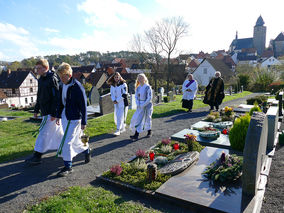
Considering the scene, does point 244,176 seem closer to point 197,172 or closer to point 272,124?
point 197,172

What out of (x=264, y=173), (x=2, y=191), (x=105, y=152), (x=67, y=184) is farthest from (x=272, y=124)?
(x=2, y=191)

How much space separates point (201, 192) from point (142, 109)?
415cm

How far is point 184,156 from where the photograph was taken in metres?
5.18

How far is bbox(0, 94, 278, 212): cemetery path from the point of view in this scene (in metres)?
3.87

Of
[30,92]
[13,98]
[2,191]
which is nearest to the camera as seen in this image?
[2,191]

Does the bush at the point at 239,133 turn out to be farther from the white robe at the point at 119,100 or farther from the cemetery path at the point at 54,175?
the white robe at the point at 119,100

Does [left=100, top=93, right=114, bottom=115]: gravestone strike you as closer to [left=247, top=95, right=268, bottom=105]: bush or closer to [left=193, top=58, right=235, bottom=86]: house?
[left=247, top=95, right=268, bottom=105]: bush

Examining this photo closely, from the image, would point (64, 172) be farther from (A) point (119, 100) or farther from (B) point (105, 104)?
(B) point (105, 104)

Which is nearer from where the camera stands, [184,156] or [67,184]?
[67,184]

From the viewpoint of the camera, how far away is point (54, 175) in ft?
15.8

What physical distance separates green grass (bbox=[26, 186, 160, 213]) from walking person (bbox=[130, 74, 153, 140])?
12.0 feet

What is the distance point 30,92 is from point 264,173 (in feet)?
185

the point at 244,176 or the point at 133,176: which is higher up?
the point at 244,176

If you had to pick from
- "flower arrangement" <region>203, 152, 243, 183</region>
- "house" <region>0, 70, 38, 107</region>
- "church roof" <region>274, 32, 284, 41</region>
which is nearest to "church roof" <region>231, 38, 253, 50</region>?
"church roof" <region>274, 32, 284, 41</region>
